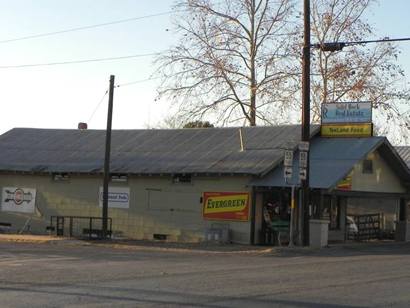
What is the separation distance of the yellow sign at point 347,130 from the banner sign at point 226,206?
4.53m

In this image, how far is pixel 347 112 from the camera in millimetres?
27609

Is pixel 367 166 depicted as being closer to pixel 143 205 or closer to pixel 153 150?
pixel 153 150

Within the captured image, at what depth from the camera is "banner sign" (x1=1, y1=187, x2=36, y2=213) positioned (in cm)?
3334

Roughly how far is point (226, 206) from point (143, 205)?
4.24 m

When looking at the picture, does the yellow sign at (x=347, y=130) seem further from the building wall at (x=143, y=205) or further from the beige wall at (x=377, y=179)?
the building wall at (x=143, y=205)

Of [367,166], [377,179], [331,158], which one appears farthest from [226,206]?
[377,179]

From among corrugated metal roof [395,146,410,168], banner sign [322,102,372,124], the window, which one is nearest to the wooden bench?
banner sign [322,102,372,124]

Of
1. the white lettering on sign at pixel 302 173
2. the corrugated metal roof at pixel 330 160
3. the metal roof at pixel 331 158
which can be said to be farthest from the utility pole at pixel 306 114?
the corrugated metal roof at pixel 330 160

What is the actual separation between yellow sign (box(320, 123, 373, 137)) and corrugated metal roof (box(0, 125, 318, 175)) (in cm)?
70

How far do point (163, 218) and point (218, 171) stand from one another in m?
3.64

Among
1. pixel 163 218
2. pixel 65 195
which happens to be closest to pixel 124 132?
pixel 65 195

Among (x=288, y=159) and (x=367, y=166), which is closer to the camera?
(x=288, y=159)

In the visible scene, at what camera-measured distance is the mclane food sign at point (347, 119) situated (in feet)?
89.4

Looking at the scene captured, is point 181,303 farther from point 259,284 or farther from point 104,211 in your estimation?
point 104,211
